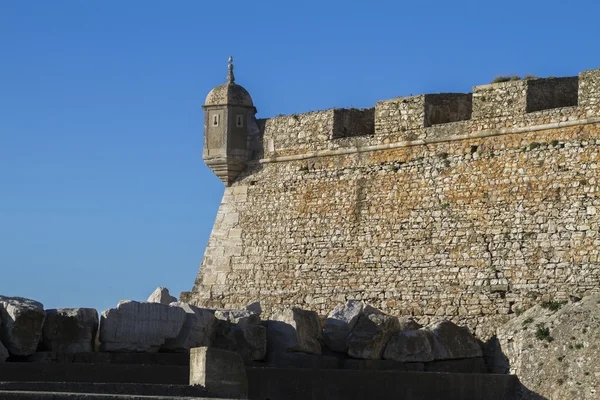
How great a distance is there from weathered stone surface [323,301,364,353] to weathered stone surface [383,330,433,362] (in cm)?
61

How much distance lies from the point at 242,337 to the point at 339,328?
1.88 meters

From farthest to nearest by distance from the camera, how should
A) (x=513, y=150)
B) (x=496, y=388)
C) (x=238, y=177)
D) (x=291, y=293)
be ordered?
(x=238, y=177)
(x=291, y=293)
(x=513, y=150)
(x=496, y=388)

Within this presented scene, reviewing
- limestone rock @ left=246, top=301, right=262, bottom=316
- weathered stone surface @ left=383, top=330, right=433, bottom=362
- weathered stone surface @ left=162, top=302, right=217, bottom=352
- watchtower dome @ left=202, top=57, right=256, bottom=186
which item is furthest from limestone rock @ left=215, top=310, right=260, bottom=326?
watchtower dome @ left=202, top=57, right=256, bottom=186

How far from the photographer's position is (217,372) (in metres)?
14.5

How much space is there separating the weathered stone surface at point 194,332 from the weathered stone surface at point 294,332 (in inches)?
39.9

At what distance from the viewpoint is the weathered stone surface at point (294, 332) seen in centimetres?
1895

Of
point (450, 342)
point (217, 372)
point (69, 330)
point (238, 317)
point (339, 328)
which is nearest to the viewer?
point (217, 372)

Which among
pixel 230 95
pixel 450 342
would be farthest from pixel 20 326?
pixel 230 95

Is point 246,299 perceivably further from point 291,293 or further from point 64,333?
point 64,333

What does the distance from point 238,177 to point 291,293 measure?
2670mm

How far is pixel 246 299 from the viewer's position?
2355 cm

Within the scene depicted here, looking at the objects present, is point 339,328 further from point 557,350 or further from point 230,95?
point 230,95

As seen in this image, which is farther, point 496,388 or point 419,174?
point 419,174

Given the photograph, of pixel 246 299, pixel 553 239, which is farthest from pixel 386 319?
pixel 246 299
